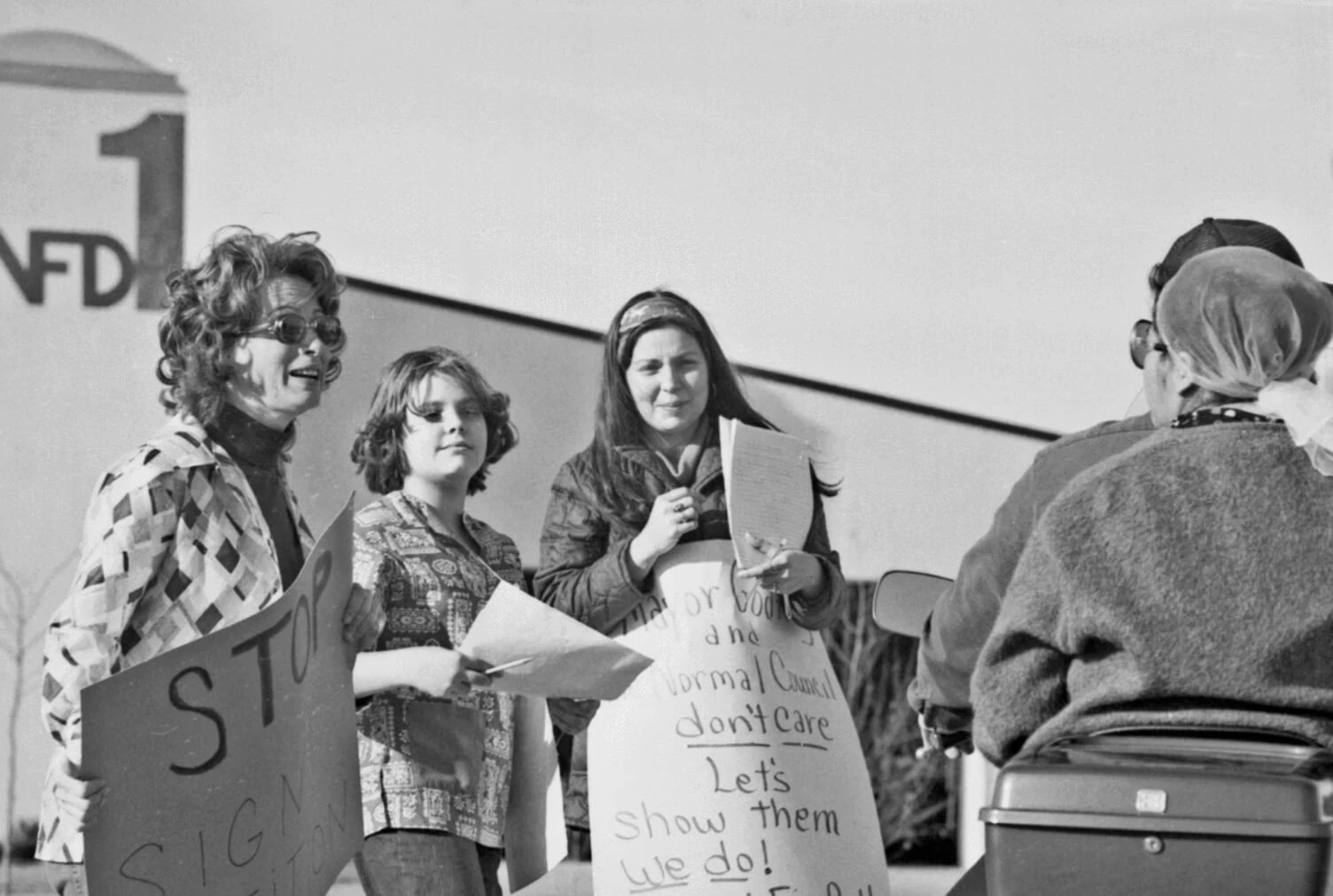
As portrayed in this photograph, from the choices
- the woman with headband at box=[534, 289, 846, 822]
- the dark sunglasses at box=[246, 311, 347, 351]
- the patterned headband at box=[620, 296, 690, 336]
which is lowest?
the woman with headband at box=[534, 289, 846, 822]

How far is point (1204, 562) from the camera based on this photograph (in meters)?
2.21

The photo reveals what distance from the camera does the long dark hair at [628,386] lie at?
432 cm

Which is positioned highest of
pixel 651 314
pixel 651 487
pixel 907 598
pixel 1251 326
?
pixel 1251 326

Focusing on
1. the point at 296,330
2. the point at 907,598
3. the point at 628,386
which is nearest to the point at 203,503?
the point at 296,330

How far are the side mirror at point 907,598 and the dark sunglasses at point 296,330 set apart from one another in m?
1.15

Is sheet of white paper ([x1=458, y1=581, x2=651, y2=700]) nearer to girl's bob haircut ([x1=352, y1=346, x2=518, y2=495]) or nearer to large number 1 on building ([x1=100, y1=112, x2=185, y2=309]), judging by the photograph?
girl's bob haircut ([x1=352, y1=346, x2=518, y2=495])

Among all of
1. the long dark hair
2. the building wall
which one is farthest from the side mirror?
the building wall

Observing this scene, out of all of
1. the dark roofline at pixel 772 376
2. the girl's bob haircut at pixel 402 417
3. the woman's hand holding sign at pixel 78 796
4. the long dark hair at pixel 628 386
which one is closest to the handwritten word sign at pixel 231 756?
the woman's hand holding sign at pixel 78 796

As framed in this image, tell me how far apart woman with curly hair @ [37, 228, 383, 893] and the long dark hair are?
0.91 m

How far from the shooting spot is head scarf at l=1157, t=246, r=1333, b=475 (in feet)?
7.66

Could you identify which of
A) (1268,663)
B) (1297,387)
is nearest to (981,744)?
(1268,663)

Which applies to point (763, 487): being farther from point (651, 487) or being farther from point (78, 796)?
point (78, 796)

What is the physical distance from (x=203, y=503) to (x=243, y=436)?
25 centimetres

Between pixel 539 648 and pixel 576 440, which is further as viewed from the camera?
pixel 576 440
